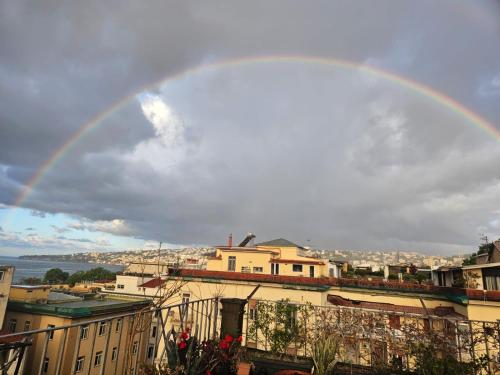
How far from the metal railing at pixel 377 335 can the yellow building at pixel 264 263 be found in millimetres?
22901

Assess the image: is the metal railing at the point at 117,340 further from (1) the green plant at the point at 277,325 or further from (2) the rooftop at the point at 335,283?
(2) the rooftop at the point at 335,283

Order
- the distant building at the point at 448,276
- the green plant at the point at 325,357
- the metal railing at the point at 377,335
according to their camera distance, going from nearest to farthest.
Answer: the green plant at the point at 325,357 → the metal railing at the point at 377,335 → the distant building at the point at 448,276

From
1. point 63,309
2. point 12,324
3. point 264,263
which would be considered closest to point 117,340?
point 63,309

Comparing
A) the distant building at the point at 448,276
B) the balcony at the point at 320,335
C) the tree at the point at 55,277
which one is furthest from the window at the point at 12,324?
the tree at the point at 55,277

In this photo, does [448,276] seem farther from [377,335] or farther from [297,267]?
[377,335]

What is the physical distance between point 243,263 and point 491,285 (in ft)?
63.3

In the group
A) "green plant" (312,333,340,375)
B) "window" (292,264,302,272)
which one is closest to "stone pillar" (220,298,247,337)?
"green plant" (312,333,340,375)

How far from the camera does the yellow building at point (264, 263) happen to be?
2791 centimetres

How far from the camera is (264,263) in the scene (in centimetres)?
2908

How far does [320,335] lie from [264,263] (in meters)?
25.2

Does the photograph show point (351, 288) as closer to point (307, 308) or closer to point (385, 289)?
point (385, 289)

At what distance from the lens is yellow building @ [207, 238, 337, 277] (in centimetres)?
2791

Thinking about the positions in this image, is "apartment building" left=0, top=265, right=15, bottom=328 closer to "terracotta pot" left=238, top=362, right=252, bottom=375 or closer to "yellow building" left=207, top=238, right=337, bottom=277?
"yellow building" left=207, top=238, right=337, bottom=277

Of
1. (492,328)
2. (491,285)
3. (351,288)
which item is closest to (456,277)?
(491,285)
